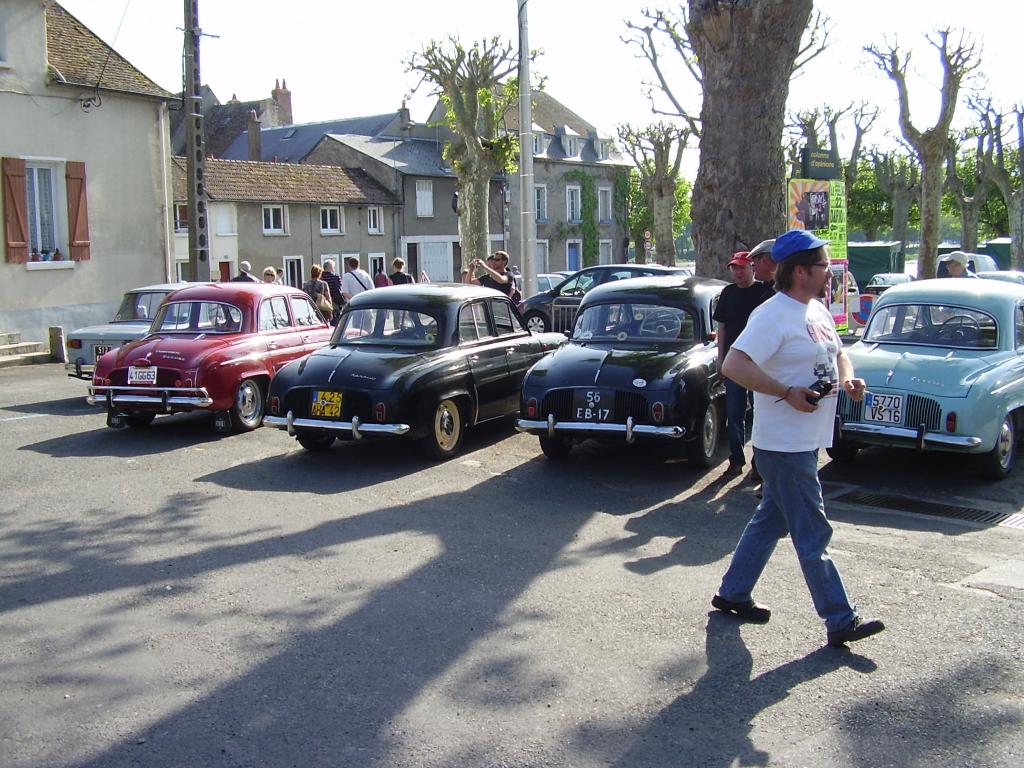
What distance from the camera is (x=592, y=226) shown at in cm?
6166

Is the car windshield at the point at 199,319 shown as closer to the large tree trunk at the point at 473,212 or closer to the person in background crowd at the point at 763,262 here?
the person in background crowd at the point at 763,262

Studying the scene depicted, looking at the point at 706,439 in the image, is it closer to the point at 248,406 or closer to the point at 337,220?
the point at 248,406

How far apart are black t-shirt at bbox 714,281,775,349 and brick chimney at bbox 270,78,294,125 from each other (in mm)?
58042

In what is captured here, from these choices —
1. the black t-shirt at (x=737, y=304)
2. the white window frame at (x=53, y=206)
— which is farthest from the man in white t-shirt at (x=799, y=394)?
the white window frame at (x=53, y=206)

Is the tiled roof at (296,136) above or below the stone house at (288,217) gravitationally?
above

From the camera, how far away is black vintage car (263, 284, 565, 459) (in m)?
9.56

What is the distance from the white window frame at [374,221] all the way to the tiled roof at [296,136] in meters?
8.28

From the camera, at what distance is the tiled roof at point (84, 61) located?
22.3m

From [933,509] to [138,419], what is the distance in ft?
27.6

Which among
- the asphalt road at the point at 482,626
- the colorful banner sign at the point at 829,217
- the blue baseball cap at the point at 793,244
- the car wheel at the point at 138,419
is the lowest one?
the asphalt road at the point at 482,626

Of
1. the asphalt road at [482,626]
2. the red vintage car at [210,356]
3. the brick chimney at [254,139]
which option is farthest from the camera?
the brick chimney at [254,139]

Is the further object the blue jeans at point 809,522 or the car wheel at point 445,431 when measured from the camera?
the car wheel at point 445,431

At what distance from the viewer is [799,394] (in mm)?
4801

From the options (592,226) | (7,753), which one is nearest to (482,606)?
(7,753)
